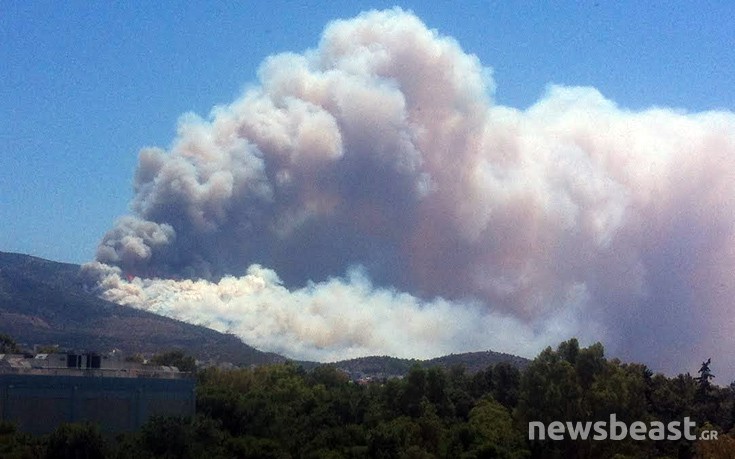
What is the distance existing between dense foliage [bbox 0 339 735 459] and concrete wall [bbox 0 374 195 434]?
103 inches

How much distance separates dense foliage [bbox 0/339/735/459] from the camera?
5866cm

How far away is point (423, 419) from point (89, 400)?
22.3 meters

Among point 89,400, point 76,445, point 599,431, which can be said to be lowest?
point 76,445

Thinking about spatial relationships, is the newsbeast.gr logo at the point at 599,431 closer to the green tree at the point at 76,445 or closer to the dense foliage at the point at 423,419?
the dense foliage at the point at 423,419

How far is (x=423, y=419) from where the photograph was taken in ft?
252

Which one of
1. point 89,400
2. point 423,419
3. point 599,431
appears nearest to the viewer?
point 89,400

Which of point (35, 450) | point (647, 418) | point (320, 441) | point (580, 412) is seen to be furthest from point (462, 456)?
point (35, 450)

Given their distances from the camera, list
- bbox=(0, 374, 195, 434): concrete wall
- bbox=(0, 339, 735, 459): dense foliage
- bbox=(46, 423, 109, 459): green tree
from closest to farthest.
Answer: bbox=(46, 423, 109, 459): green tree → bbox=(0, 339, 735, 459): dense foliage → bbox=(0, 374, 195, 434): concrete wall

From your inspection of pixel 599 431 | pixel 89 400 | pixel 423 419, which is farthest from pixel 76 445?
pixel 599 431

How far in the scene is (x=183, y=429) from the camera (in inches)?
2327

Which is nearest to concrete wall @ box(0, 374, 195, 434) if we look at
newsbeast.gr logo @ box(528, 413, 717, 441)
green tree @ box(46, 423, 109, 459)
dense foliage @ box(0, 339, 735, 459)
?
dense foliage @ box(0, 339, 735, 459)

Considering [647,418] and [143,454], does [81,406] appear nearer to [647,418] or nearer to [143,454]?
[143,454]

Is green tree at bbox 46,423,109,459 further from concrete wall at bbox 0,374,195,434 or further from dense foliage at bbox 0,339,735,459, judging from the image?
concrete wall at bbox 0,374,195,434

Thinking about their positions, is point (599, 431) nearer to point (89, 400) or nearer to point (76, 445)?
point (89, 400)
